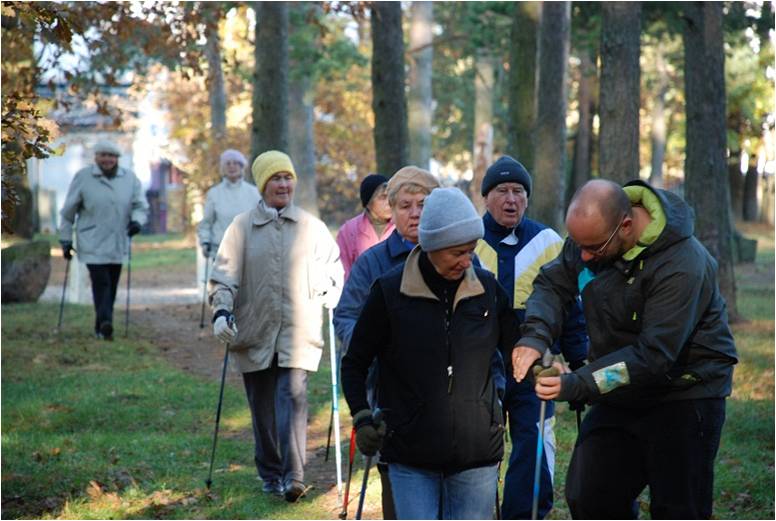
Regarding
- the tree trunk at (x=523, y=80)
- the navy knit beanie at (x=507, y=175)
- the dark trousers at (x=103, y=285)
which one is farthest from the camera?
the tree trunk at (x=523, y=80)

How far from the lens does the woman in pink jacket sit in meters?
9.96

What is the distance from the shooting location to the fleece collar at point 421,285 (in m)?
5.95

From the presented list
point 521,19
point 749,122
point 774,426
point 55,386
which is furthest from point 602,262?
point 749,122

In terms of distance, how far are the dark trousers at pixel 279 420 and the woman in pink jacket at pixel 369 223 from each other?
1.04 metres

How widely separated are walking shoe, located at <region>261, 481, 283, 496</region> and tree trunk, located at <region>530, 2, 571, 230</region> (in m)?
9.69

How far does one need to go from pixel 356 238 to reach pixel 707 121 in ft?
35.8

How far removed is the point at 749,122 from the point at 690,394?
49.4m

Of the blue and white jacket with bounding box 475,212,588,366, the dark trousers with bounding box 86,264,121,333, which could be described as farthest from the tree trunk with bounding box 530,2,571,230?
the blue and white jacket with bounding box 475,212,588,366

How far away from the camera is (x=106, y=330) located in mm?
17547

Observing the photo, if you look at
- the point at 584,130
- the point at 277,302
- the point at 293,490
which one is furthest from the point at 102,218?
the point at 584,130

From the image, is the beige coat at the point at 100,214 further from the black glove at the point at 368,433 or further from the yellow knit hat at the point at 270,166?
the black glove at the point at 368,433

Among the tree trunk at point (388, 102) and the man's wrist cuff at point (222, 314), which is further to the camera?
the tree trunk at point (388, 102)

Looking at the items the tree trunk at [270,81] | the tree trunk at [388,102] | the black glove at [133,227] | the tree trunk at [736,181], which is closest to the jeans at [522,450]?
the black glove at [133,227]

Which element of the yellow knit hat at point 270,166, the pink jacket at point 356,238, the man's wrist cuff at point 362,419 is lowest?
the man's wrist cuff at point 362,419
